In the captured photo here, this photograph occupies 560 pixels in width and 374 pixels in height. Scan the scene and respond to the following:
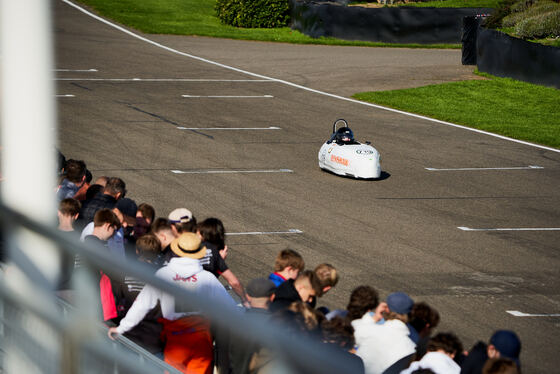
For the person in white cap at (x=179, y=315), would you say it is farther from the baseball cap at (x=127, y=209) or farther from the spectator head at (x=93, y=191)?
the spectator head at (x=93, y=191)

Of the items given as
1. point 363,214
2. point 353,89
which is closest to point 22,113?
point 363,214

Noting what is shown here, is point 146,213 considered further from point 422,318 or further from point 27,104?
point 27,104

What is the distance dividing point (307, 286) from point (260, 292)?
1.48 feet

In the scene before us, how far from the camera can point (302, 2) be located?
4406 centimetres

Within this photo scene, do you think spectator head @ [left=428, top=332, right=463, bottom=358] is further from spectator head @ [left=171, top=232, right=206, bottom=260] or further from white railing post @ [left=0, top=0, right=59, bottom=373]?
white railing post @ [left=0, top=0, right=59, bottom=373]

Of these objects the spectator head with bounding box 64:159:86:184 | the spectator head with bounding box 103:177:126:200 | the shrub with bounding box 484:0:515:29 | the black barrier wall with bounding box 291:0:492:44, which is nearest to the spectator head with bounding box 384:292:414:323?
the spectator head with bounding box 103:177:126:200

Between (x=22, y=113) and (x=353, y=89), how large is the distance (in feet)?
91.2

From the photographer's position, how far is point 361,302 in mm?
7781

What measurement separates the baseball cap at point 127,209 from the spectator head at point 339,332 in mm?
4974

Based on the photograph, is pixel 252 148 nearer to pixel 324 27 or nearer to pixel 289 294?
pixel 289 294

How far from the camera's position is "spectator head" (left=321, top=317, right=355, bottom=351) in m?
5.84

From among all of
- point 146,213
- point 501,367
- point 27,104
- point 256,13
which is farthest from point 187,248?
point 256,13

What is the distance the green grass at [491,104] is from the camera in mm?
25703

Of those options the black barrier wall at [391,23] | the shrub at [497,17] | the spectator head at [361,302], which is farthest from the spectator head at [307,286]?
the black barrier wall at [391,23]
